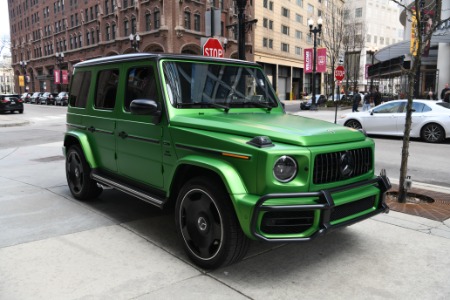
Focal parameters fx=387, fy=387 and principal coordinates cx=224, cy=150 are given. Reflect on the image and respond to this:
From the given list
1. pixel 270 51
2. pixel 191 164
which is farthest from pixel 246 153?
pixel 270 51

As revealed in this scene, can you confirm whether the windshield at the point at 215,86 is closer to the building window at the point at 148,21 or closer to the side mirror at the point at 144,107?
the side mirror at the point at 144,107

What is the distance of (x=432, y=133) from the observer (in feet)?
42.3

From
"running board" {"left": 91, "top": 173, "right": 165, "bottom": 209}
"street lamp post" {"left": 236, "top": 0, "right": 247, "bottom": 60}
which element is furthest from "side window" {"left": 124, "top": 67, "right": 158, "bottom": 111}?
"street lamp post" {"left": 236, "top": 0, "right": 247, "bottom": 60}

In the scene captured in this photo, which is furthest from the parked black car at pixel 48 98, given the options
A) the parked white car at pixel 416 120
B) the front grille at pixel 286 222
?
the front grille at pixel 286 222

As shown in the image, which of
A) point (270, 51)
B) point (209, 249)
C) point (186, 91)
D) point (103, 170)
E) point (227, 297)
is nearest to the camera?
point (227, 297)

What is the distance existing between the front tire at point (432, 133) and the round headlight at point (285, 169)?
455 inches

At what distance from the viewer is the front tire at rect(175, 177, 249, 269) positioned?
10.9 ft

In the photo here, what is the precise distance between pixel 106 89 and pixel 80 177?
1.48 m

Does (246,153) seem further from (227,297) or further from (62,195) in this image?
(62,195)

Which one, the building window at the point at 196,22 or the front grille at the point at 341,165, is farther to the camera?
the building window at the point at 196,22

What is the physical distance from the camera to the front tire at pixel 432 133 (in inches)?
502

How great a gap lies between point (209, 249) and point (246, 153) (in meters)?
1.01

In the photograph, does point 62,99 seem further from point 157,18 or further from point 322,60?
point 322,60

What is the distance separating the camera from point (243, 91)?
185 inches
